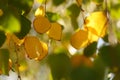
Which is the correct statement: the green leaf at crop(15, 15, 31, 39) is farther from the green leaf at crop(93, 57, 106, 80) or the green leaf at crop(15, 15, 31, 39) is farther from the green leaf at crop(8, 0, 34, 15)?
the green leaf at crop(93, 57, 106, 80)

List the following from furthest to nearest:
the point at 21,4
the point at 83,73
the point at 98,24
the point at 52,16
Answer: the point at 52,16 < the point at 21,4 < the point at 98,24 < the point at 83,73

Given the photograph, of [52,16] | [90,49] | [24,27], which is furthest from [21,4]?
[90,49]

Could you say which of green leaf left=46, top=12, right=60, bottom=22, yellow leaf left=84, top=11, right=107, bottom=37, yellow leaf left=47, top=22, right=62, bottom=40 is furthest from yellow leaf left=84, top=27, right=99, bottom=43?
green leaf left=46, top=12, right=60, bottom=22

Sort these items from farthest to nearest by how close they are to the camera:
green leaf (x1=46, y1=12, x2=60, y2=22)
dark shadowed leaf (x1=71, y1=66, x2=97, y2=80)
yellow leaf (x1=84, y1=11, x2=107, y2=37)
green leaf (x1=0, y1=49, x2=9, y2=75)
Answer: green leaf (x1=46, y1=12, x2=60, y2=22), green leaf (x1=0, y1=49, x2=9, y2=75), yellow leaf (x1=84, y1=11, x2=107, y2=37), dark shadowed leaf (x1=71, y1=66, x2=97, y2=80)

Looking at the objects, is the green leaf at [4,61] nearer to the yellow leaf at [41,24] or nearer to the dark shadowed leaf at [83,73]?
the yellow leaf at [41,24]

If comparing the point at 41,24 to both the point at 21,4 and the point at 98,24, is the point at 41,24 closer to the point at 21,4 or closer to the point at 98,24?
the point at 21,4

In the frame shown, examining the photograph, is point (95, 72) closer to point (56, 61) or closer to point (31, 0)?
point (56, 61)

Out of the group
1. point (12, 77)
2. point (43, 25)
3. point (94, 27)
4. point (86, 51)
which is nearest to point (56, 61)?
point (86, 51)

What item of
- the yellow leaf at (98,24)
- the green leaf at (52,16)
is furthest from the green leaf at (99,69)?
the green leaf at (52,16)
